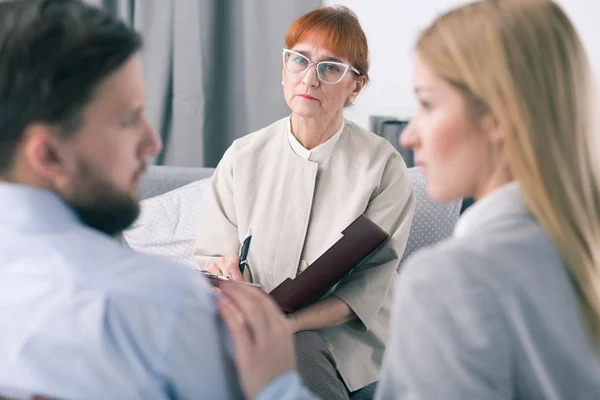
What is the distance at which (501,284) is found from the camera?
3.07 ft

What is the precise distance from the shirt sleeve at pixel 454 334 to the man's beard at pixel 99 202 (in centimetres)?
38

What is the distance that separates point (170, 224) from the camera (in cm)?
277

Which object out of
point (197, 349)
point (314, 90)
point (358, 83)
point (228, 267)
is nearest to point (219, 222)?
point (228, 267)

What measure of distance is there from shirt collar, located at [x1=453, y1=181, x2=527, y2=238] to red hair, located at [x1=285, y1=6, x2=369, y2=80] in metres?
1.16

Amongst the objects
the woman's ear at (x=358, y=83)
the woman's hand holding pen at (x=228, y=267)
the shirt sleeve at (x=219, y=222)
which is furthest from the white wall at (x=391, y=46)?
the woman's hand holding pen at (x=228, y=267)

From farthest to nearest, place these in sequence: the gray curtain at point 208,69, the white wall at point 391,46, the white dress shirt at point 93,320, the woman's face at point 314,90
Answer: the gray curtain at point 208,69
the white wall at point 391,46
the woman's face at point 314,90
the white dress shirt at point 93,320

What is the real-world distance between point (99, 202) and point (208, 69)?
2.33 m

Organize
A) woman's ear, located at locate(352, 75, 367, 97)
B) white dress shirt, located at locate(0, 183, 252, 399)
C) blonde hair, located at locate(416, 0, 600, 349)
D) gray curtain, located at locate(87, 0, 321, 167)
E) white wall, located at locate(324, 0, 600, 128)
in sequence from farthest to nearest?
1. gray curtain, located at locate(87, 0, 321, 167)
2. white wall, located at locate(324, 0, 600, 128)
3. woman's ear, located at locate(352, 75, 367, 97)
4. blonde hair, located at locate(416, 0, 600, 349)
5. white dress shirt, located at locate(0, 183, 252, 399)

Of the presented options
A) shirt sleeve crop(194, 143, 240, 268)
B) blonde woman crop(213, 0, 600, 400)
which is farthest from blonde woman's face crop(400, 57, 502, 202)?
shirt sleeve crop(194, 143, 240, 268)

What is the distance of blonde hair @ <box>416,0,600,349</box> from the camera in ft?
3.34

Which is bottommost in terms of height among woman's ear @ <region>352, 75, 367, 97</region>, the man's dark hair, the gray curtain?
the gray curtain

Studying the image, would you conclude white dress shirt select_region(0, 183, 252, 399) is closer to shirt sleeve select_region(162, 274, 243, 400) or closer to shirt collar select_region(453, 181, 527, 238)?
shirt sleeve select_region(162, 274, 243, 400)

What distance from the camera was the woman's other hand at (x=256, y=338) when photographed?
98cm

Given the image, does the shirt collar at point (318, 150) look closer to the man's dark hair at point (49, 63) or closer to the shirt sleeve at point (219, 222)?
the shirt sleeve at point (219, 222)
